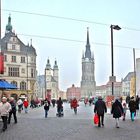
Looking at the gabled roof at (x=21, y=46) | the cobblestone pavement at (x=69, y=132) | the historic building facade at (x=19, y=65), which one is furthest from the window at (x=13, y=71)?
the cobblestone pavement at (x=69, y=132)

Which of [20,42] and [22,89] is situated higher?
[20,42]

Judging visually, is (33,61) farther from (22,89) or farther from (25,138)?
(25,138)

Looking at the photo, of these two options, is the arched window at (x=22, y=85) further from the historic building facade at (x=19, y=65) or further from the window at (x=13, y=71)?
the window at (x=13, y=71)

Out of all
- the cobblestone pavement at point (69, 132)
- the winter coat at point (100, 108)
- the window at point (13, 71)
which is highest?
the window at point (13, 71)

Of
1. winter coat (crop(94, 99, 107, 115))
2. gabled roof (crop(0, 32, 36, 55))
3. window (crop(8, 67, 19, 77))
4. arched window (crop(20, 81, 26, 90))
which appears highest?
gabled roof (crop(0, 32, 36, 55))

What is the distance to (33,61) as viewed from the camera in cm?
9431

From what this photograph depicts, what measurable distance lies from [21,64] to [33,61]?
389cm

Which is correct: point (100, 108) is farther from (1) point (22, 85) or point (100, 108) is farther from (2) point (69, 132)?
(1) point (22, 85)

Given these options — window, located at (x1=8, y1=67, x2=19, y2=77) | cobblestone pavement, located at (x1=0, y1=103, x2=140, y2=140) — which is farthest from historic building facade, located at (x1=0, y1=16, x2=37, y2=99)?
cobblestone pavement, located at (x1=0, y1=103, x2=140, y2=140)

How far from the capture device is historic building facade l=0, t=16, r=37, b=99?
88.6 meters

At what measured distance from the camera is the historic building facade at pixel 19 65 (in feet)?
291

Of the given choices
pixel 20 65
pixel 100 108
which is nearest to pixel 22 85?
pixel 20 65

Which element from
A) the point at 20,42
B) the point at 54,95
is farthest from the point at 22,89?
the point at 54,95

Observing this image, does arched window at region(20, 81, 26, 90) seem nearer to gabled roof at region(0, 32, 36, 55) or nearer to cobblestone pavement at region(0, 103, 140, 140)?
gabled roof at region(0, 32, 36, 55)
